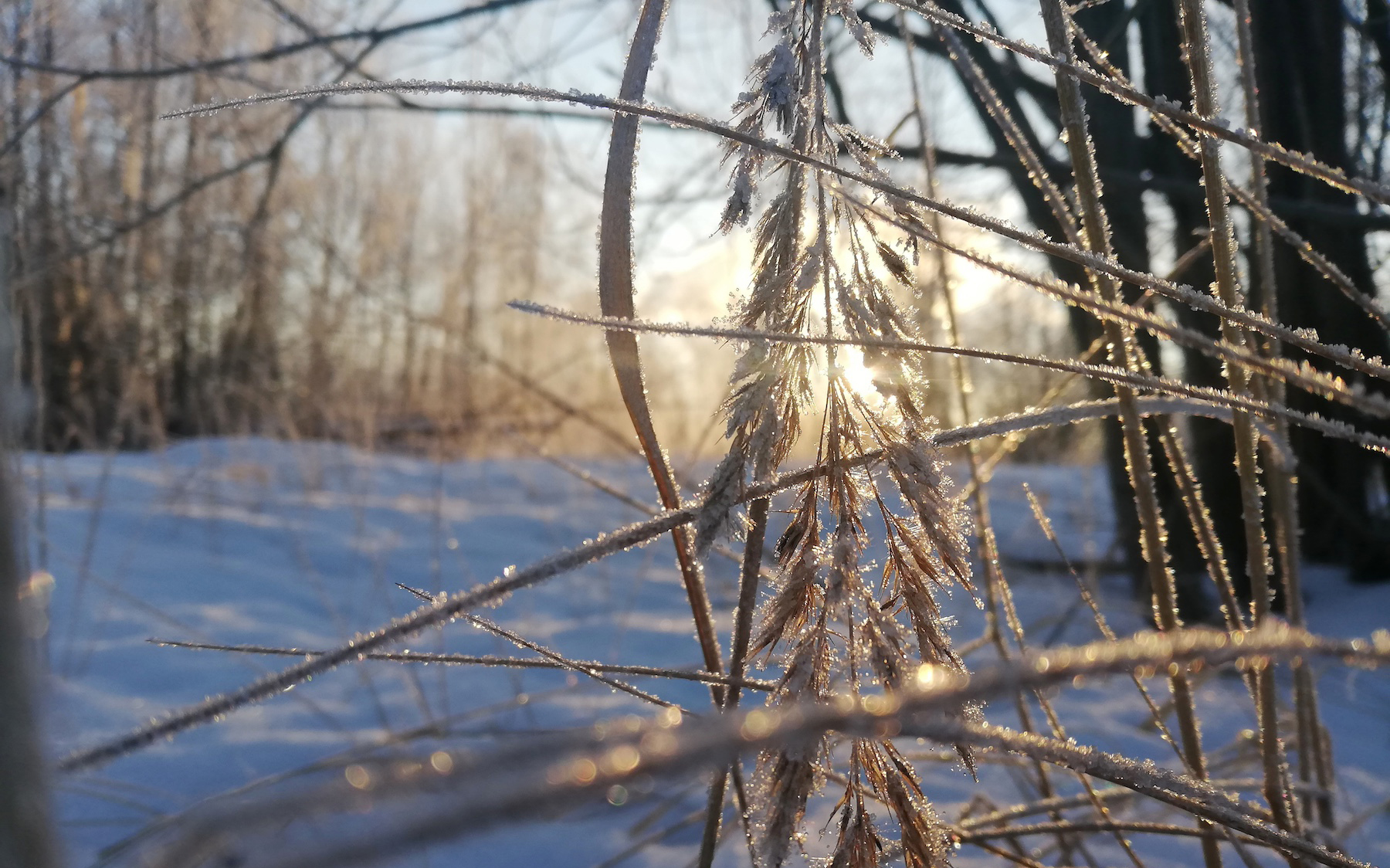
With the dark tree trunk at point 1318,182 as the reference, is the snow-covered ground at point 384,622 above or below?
below

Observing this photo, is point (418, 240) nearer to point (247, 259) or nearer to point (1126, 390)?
point (247, 259)

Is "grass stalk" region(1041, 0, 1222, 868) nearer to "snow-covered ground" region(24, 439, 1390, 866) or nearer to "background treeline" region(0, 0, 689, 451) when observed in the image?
"snow-covered ground" region(24, 439, 1390, 866)

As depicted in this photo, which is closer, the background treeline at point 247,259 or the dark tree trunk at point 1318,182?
the dark tree trunk at point 1318,182

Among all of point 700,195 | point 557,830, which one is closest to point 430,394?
point 700,195

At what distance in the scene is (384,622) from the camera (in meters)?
2.05

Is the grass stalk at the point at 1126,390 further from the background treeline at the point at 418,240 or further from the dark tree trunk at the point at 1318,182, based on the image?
the dark tree trunk at the point at 1318,182

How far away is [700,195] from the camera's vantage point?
3270mm

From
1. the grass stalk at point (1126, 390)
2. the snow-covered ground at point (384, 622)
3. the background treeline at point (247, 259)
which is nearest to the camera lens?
the grass stalk at point (1126, 390)

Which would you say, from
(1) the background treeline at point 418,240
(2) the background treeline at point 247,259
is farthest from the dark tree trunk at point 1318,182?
(2) the background treeline at point 247,259

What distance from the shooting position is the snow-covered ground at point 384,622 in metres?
1.01

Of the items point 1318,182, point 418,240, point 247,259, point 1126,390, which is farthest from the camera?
point 418,240

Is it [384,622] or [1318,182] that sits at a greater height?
[1318,182]

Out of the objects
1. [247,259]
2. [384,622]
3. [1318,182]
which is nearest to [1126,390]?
[384,622]

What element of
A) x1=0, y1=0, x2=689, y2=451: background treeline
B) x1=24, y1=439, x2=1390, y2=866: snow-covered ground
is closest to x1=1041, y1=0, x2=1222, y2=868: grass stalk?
x1=24, y1=439, x2=1390, y2=866: snow-covered ground
